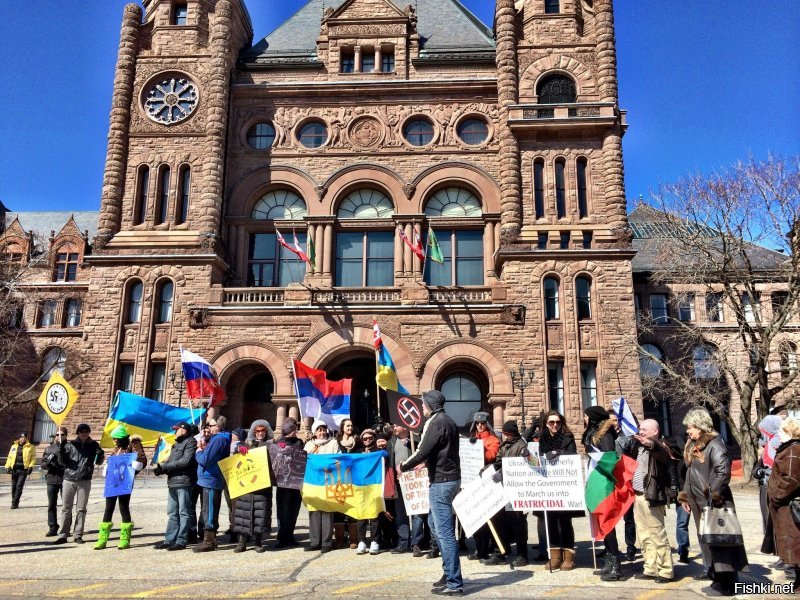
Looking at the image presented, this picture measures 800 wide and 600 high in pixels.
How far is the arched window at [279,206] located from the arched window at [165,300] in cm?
506

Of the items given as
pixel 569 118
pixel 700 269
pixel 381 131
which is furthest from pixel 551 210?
pixel 381 131

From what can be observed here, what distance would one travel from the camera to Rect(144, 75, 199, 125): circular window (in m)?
29.8

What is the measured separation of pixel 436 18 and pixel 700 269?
1891 centimetres

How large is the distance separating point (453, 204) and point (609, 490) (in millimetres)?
22230

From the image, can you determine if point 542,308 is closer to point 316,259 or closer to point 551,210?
point 551,210

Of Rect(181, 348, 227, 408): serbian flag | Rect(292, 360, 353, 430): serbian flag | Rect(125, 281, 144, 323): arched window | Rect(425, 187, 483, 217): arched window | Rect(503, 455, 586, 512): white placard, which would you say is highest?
Rect(425, 187, 483, 217): arched window

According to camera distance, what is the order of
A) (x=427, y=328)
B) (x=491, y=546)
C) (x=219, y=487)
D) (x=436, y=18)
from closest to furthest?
(x=491, y=546)
(x=219, y=487)
(x=427, y=328)
(x=436, y=18)

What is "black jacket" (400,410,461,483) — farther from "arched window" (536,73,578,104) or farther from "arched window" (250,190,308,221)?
"arched window" (536,73,578,104)

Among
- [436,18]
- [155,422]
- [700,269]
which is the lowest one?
[155,422]

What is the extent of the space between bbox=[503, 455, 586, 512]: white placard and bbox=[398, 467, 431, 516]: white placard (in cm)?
141

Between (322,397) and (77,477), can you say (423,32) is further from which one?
(77,477)

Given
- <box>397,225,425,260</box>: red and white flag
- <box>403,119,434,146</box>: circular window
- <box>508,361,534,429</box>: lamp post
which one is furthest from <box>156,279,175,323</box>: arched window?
<box>508,361,534,429</box>: lamp post

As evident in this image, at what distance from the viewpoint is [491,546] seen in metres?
9.69

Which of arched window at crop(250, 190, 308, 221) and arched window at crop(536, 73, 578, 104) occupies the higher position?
arched window at crop(536, 73, 578, 104)
